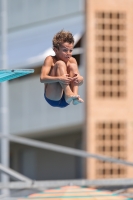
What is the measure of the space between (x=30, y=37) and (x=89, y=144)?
393 cm

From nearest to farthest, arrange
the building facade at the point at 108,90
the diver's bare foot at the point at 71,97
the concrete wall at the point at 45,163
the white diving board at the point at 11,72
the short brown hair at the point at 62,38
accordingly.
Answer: the white diving board at the point at 11,72, the diver's bare foot at the point at 71,97, the short brown hair at the point at 62,38, the building facade at the point at 108,90, the concrete wall at the point at 45,163

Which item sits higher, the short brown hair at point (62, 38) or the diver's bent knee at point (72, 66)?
the short brown hair at point (62, 38)

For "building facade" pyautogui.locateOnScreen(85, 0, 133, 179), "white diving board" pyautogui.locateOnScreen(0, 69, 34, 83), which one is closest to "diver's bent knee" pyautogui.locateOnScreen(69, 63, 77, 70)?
"white diving board" pyautogui.locateOnScreen(0, 69, 34, 83)

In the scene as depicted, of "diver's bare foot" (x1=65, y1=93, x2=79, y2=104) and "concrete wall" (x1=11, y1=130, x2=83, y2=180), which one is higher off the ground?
"diver's bare foot" (x1=65, y1=93, x2=79, y2=104)

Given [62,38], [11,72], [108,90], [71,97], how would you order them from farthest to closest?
[108,90], [62,38], [71,97], [11,72]

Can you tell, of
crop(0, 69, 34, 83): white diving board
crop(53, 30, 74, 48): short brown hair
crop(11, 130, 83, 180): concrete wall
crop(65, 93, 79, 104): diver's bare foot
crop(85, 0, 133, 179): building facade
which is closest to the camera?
crop(0, 69, 34, 83): white diving board

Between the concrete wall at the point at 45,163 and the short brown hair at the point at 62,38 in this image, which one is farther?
the concrete wall at the point at 45,163

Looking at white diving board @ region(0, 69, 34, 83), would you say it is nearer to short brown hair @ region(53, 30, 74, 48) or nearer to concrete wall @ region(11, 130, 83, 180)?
short brown hair @ region(53, 30, 74, 48)

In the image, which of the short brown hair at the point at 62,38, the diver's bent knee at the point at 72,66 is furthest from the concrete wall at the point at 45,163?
the short brown hair at the point at 62,38

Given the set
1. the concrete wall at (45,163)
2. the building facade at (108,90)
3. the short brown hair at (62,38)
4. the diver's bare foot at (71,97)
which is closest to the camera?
the diver's bare foot at (71,97)

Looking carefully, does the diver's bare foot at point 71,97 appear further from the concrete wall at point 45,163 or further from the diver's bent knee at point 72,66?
the concrete wall at point 45,163

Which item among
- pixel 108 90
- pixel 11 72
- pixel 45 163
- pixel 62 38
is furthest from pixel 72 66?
pixel 45 163

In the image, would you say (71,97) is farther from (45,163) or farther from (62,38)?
(45,163)

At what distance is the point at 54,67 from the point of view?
11867 millimetres
